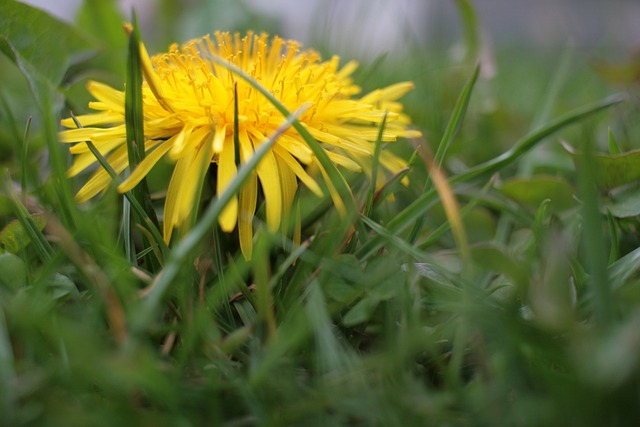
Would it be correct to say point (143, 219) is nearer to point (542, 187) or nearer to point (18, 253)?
point (18, 253)

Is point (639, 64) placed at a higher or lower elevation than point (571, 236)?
higher

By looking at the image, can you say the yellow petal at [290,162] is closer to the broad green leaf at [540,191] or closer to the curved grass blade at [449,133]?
the curved grass blade at [449,133]

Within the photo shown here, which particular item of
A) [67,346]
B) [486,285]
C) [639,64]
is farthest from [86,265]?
[639,64]

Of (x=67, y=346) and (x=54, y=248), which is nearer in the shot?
(x=67, y=346)

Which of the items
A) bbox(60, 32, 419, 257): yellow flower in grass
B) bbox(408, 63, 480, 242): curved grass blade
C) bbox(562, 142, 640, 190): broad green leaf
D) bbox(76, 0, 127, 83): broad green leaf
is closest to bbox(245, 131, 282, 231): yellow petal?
bbox(60, 32, 419, 257): yellow flower in grass

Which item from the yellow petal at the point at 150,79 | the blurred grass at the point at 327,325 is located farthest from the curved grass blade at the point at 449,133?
Answer: the yellow petal at the point at 150,79

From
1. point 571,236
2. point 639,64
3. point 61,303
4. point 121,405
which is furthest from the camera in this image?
point 639,64

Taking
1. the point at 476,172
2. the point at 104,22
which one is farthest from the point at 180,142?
the point at 104,22
